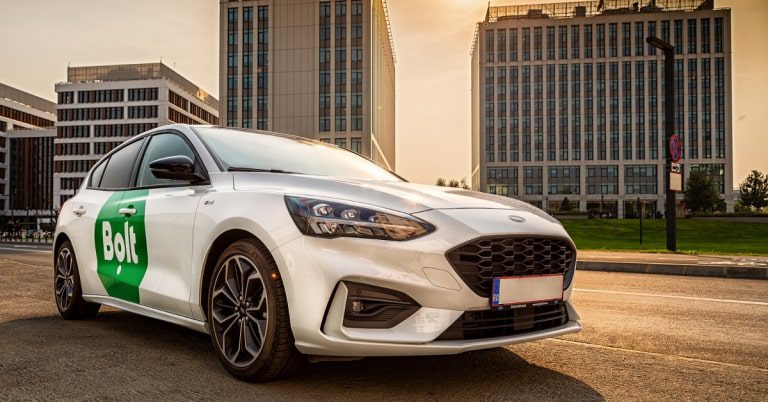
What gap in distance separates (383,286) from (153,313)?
1.96m

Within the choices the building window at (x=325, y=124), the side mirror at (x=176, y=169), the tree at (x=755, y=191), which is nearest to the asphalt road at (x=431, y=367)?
the side mirror at (x=176, y=169)

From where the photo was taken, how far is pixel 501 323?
3.21 meters

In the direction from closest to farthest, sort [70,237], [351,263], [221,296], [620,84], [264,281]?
[351,263] < [264,281] < [221,296] < [70,237] < [620,84]

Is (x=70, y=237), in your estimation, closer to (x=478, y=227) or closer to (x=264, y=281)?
(x=264, y=281)

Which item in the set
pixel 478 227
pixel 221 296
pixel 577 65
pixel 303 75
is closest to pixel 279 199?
pixel 221 296

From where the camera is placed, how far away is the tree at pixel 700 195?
3068 inches

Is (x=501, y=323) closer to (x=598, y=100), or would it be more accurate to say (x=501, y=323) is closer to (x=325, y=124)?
(x=325, y=124)

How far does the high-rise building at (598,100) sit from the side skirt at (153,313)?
338ft

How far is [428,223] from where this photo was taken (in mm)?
3164

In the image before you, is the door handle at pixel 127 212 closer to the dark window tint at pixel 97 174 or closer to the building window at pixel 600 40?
the dark window tint at pixel 97 174

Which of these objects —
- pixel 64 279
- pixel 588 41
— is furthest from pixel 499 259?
pixel 588 41

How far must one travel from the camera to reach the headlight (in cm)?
309

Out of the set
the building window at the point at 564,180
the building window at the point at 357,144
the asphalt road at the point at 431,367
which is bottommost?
the asphalt road at the point at 431,367

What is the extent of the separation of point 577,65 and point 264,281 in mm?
114096
